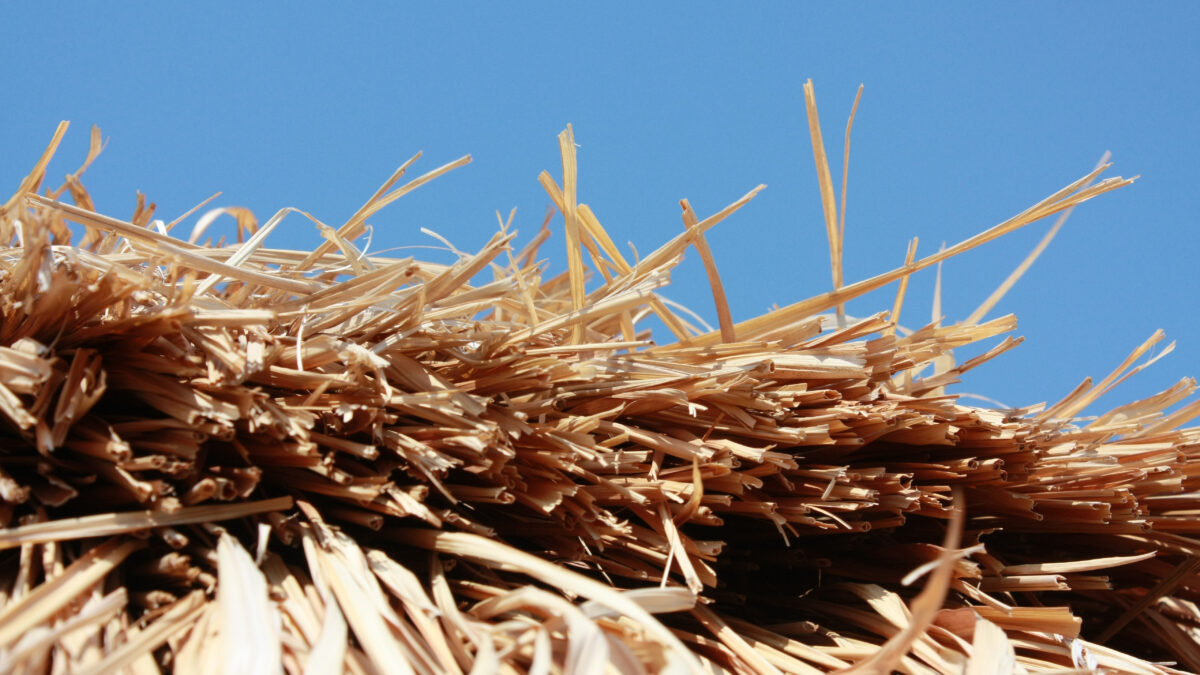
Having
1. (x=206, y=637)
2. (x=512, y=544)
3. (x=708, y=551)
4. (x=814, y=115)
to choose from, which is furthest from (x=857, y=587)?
(x=206, y=637)

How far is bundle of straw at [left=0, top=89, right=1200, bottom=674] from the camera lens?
51cm

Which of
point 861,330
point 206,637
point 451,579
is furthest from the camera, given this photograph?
point 861,330

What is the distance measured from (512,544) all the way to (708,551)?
0.14m

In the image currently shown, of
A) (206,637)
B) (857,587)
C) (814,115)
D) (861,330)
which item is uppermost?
(814,115)

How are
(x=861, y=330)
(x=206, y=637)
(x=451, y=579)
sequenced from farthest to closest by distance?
1. (x=861, y=330)
2. (x=451, y=579)
3. (x=206, y=637)

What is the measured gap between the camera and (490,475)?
0.60m

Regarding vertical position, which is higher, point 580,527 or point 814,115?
point 814,115

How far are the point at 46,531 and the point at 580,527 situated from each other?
317mm

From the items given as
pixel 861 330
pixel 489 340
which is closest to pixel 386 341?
pixel 489 340

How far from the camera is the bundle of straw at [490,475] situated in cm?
51

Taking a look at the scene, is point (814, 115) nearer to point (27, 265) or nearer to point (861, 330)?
point (861, 330)

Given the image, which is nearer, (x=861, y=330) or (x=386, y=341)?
(x=386, y=341)

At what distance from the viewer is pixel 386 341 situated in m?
0.63

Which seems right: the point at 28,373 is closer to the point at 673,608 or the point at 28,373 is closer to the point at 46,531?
the point at 46,531
